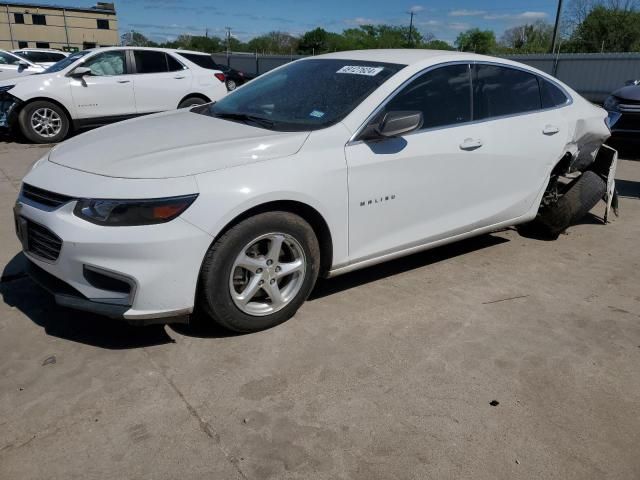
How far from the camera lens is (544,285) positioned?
13.2 ft

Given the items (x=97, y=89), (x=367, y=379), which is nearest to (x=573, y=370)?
(x=367, y=379)

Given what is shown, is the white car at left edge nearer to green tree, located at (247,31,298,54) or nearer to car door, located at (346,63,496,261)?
car door, located at (346,63,496,261)

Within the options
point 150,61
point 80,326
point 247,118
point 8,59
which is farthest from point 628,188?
point 8,59

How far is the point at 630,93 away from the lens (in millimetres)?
7887

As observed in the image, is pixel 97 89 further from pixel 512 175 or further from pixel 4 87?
pixel 512 175

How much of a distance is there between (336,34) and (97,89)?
78.4 meters

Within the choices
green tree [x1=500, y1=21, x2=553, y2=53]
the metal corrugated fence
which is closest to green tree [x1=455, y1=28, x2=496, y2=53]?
green tree [x1=500, y1=21, x2=553, y2=53]

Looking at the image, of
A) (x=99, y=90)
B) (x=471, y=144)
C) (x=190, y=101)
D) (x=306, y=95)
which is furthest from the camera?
(x=190, y=101)

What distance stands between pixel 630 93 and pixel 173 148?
7.45 metres

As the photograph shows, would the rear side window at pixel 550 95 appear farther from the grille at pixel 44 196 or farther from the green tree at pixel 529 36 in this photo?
the green tree at pixel 529 36

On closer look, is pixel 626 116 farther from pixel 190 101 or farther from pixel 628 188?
pixel 190 101

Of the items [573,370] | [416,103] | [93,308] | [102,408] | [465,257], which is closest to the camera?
[102,408]

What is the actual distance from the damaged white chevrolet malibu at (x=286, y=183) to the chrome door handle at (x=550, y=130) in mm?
19

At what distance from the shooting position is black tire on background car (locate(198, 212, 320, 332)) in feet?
9.36
